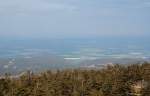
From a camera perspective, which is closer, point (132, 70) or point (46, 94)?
point (46, 94)

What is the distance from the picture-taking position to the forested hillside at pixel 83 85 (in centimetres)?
3919

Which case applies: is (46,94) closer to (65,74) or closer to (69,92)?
(69,92)

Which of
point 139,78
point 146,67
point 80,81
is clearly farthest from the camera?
point 146,67

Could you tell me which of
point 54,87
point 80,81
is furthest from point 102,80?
point 54,87

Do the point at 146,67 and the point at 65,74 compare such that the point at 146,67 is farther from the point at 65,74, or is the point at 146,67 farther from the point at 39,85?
the point at 39,85

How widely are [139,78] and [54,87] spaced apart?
1002cm

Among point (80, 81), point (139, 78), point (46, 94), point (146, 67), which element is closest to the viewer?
point (46, 94)

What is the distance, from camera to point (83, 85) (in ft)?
132

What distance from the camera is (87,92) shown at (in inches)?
1542

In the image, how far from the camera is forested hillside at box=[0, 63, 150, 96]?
39.2m

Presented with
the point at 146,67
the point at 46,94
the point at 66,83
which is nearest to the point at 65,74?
the point at 66,83

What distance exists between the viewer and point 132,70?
47.1m

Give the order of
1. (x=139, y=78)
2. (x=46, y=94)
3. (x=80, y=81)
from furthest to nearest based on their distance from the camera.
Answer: (x=139, y=78) → (x=80, y=81) → (x=46, y=94)

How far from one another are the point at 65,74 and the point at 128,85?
25.8ft
